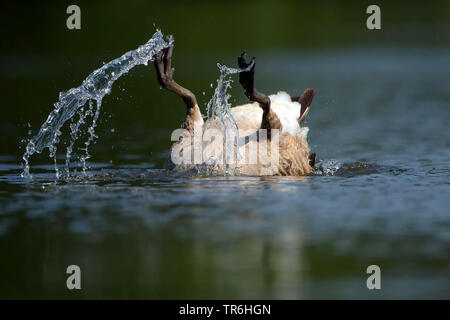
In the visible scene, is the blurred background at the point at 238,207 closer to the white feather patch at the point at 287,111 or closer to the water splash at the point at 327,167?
the water splash at the point at 327,167

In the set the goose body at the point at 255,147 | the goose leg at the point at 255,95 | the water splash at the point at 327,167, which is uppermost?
the goose leg at the point at 255,95

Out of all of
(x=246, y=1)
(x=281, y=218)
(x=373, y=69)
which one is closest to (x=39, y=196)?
(x=281, y=218)

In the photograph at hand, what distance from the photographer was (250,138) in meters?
10.4

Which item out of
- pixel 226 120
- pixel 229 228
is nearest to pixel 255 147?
pixel 226 120

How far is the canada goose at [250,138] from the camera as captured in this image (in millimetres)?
10094

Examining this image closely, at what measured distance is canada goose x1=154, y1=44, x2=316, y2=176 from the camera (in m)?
10.1

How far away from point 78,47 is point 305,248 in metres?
26.3

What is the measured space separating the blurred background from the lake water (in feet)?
0.07

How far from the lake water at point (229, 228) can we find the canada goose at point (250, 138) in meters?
0.19

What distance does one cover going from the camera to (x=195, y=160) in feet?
33.3

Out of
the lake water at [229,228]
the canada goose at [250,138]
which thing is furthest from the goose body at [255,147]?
the lake water at [229,228]

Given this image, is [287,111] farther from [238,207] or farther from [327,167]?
[238,207]

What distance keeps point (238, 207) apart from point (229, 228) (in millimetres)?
794

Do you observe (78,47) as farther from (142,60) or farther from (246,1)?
(142,60)
